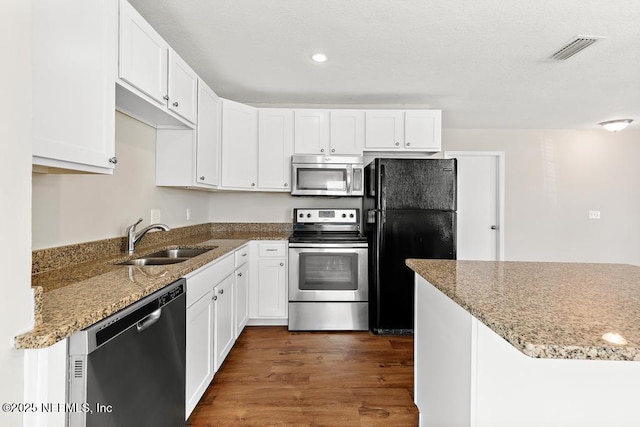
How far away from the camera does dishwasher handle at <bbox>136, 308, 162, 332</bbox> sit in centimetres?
120

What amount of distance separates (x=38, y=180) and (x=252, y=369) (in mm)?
1732

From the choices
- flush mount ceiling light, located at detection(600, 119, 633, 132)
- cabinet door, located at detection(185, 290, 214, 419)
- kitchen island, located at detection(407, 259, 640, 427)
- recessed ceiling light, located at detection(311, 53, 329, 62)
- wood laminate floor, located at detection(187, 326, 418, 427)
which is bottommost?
wood laminate floor, located at detection(187, 326, 418, 427)

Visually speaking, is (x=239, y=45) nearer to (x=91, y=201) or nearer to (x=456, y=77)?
(x=91, y=201)

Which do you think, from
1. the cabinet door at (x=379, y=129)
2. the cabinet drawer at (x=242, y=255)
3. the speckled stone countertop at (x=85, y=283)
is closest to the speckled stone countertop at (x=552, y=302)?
the speckled stone countertop at (x=85, y=283)

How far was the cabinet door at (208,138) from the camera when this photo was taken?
2676 mm

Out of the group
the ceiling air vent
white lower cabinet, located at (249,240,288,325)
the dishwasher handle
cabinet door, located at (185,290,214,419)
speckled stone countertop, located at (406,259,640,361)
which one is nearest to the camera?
speckled stone countertop, located at (406,259,640,361)

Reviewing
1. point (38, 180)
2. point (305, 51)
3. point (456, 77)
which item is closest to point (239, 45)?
point (305, 51)

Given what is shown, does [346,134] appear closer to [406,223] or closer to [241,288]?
[406,223]

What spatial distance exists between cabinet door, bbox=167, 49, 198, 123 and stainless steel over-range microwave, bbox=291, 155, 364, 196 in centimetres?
117

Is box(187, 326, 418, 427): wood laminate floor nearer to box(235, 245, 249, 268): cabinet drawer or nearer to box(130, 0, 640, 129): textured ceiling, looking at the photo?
box(235, 245, 249, 268): cabinet drawer

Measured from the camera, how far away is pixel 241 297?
9.30 feet

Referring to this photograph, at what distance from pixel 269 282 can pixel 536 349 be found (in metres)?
2.69

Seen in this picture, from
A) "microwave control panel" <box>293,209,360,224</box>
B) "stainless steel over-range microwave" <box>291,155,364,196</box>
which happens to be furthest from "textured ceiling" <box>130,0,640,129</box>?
"microwave control panel" <box>293,209,360,224</box>

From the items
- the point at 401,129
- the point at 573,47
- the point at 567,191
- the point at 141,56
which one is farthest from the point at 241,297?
the point at 567,191
